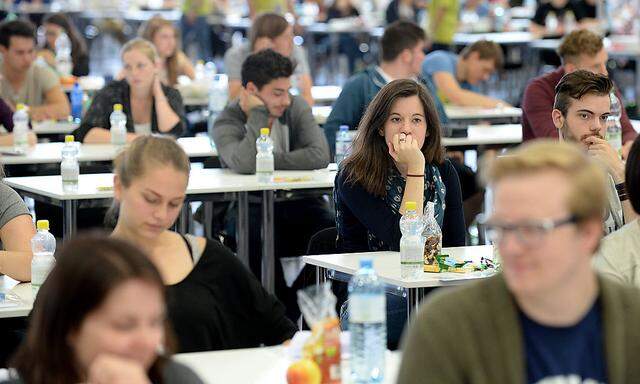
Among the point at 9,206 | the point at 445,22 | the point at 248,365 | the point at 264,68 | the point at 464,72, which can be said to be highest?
the point at 445,22

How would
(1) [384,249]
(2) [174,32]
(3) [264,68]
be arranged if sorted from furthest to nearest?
1. (2) [174,32]
2. (3) [264,68]
3. (1) [384,249]

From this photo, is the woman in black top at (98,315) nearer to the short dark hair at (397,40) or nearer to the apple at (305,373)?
the apple at (305,373)

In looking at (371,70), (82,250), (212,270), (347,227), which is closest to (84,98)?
(371,70)

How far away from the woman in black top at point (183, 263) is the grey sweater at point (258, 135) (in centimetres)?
280

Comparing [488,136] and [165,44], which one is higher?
[165,44]

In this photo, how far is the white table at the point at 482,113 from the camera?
28.0ft

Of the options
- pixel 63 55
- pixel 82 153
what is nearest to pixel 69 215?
pixel 82 153

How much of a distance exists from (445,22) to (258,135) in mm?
7274

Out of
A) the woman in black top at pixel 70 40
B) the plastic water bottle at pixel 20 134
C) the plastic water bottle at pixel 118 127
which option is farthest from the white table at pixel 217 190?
the woman in black top at pixel 70 40

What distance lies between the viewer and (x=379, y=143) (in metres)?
4.66

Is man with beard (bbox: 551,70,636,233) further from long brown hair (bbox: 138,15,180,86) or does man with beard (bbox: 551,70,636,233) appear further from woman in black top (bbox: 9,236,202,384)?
long brown hair (bbox: 138,15,180,86)

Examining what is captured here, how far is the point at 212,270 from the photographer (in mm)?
3318

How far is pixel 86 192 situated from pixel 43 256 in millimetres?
1663

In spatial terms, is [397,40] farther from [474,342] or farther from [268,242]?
[474,342]
